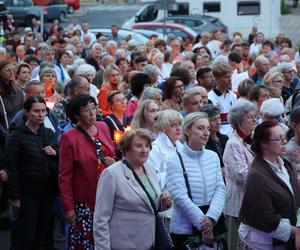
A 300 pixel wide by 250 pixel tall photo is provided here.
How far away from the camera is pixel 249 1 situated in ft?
124

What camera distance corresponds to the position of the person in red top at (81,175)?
8.12 meters

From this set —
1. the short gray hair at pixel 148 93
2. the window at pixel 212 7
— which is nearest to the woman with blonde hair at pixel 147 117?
the short gray hair at pixel 148 93

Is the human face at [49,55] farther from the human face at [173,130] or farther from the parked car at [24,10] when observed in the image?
the parked car at [24,10]

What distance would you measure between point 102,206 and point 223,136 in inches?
106

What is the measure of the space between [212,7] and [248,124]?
30.4m

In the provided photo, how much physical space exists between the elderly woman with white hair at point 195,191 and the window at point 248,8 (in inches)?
1213

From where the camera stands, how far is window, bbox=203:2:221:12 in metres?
38.3

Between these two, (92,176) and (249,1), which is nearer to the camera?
(92,176)

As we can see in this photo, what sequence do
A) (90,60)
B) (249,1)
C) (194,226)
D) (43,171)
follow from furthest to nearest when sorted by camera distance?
(249,1) → (90,60) → (43,171) → (194,226)

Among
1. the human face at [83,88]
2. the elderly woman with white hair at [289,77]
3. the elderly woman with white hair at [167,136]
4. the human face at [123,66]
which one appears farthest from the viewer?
the human face at [123,66]

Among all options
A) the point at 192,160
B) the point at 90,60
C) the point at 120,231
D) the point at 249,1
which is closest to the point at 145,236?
the point at 120,231

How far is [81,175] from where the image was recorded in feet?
26.8

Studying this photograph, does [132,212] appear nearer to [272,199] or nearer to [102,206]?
[102,206]

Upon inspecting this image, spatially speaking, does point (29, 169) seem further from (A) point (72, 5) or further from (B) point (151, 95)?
(A) point (72, 5)
